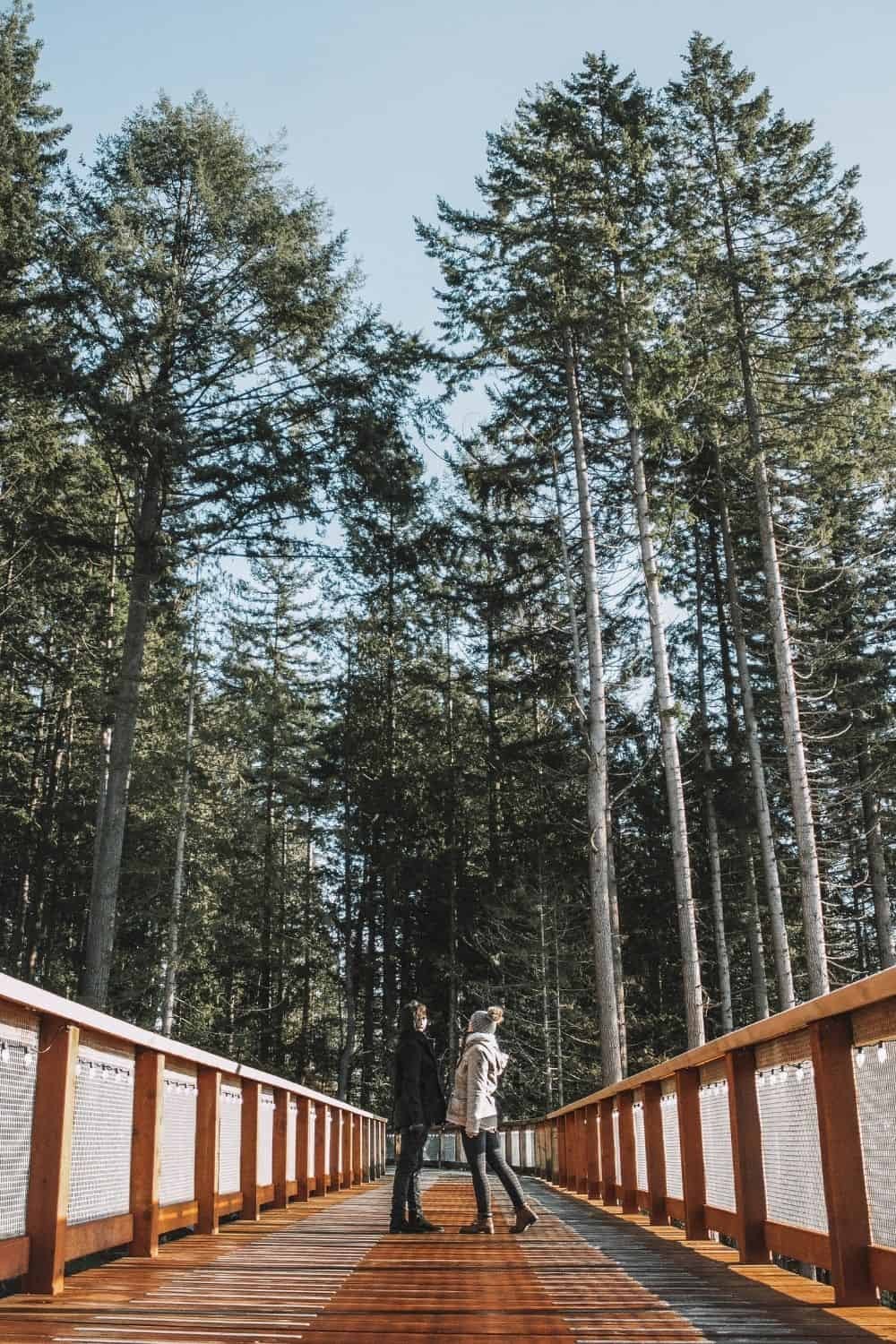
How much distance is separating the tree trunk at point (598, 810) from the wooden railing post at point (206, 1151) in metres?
11.9

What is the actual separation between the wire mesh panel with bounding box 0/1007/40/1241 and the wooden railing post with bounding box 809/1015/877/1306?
106 inches

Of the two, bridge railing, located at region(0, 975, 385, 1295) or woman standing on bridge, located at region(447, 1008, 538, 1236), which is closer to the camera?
bridge railing, located at region(0, 975, 385, 1295)

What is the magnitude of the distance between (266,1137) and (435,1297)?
473cm

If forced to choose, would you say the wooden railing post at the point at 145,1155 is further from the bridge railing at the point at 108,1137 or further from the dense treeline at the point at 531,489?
the dense treeline at the point at 531,489

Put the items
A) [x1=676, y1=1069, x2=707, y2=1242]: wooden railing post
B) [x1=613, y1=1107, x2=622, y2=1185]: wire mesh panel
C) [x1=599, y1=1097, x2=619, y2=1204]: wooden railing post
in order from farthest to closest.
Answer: [x1=599, y1=1097, x2=619, y2=1204]: wooden railing post < [x1=613, y1=1107, x2=622, y2=1185]: wire mesh panel < [x1=676, y1=1069, x2=707, y2=1242]: wooden railing post

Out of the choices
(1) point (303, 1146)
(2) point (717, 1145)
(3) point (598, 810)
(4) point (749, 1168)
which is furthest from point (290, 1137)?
(3) point (598, 810)

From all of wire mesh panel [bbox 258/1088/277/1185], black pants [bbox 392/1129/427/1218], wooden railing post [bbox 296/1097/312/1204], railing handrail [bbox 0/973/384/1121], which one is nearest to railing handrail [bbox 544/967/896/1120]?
black pants [bbox 392/1129/427/1218]

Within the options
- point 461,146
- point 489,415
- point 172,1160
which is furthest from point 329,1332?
point 461,146

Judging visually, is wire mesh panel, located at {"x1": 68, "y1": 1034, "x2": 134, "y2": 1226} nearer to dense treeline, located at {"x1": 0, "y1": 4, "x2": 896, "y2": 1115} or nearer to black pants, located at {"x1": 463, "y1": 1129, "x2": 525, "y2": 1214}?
black pants, located at {"x1": 463, "y1": 1129, "x2": 525, "y2": 1214}

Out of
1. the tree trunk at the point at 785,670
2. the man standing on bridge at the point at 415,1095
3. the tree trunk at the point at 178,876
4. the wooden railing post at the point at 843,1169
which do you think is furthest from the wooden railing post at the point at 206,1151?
the tree trunk at the point at 178,876

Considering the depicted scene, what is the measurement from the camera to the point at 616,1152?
1072 cm

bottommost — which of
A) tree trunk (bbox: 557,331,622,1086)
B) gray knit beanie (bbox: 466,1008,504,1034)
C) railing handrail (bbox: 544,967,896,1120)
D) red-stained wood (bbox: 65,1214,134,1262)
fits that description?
red-stained wood (bbox: 65,1214,134,1262)

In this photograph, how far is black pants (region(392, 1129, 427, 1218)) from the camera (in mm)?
8211

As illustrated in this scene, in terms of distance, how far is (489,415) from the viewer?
22.6m
